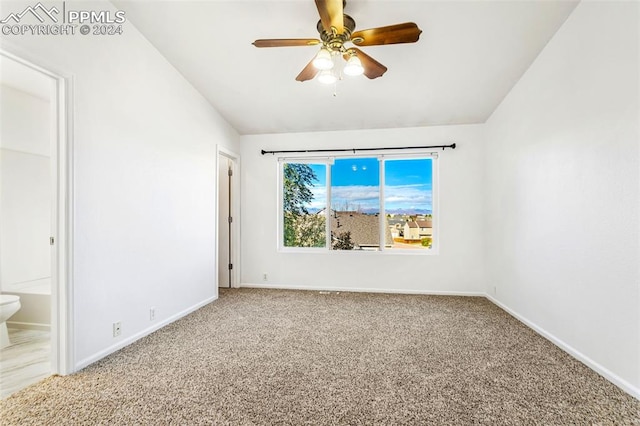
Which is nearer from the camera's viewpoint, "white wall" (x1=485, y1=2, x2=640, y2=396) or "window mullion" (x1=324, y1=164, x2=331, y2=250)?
"white wall" (x1=485, y1=2, x2=640, y2=396)

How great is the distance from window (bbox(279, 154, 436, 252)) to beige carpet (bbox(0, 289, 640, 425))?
1.65m

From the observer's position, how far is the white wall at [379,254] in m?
4.50

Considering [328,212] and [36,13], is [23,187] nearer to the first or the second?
[36,13]

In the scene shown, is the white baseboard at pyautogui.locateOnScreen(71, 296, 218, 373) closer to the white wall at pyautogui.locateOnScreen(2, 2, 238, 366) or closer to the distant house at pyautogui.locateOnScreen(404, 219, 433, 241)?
the white wall at pyautogui.locateOnScreen(2, 2, 238, 366)

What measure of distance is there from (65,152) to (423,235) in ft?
14.0

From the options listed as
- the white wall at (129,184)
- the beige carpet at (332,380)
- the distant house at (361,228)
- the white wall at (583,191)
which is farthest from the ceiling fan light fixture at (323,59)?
the distant house at (361,228)

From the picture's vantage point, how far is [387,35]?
2.25 meters

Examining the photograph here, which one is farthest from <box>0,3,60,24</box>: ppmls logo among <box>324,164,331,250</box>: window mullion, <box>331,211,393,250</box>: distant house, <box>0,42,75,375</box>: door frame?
<box>331,211,393,250</box>: distant house

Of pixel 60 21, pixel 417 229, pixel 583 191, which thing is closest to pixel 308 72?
pixel 60 21

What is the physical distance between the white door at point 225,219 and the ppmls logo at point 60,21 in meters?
2.48

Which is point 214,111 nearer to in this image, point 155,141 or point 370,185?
point 155,141

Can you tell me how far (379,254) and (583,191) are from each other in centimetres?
269

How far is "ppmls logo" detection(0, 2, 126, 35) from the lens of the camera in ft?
6.57

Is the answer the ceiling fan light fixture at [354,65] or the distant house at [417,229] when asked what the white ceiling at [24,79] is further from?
the distant house at [417,229]
